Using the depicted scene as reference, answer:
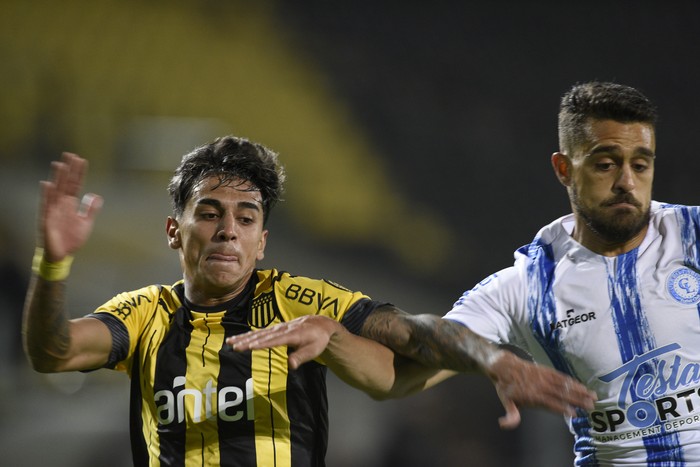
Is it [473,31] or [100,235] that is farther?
[473,31]

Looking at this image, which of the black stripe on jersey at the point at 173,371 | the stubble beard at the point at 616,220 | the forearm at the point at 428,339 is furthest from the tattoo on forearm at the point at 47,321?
the stubble beard at the point at 616,220

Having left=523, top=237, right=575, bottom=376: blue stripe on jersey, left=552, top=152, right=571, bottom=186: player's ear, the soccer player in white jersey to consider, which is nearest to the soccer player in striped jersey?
the soccer player in white jersey

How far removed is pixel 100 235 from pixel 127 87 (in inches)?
44.5

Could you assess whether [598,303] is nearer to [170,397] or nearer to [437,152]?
[170,397]

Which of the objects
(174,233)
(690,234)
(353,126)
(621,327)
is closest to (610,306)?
(621,327)

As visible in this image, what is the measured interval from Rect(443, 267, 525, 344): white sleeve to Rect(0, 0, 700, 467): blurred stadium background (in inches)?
109

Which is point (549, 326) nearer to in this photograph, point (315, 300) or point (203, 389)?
point (315, 300)

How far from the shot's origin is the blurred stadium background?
553cm

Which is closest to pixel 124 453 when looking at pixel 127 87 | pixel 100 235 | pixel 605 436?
pixel 100 235

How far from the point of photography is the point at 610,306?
2.62 m

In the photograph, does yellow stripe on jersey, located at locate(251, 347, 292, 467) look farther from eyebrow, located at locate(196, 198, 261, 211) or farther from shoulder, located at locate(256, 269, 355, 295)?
eyebrow, located at locate(196, 198, 261, 211)

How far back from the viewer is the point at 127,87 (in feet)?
20.0

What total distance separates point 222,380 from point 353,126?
12.8 ft

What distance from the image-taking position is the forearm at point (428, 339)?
8.05 ft
